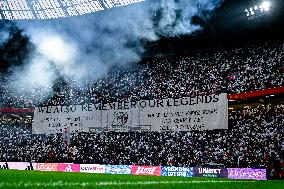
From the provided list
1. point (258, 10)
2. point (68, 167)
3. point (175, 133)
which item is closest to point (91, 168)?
point (68, 167)

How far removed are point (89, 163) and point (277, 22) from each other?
723 inches

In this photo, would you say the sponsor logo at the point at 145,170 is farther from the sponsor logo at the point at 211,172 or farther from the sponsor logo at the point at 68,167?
the sponsor logo at the point at 68,167

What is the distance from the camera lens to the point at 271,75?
26.9 m

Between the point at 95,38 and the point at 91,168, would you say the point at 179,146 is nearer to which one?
the point at 91,168

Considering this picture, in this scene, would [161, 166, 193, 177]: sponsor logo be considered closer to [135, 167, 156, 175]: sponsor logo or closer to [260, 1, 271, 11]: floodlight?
[135, 167, 156, 175]: sponsor logo

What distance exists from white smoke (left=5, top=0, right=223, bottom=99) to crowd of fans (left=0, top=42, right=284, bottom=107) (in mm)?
1065

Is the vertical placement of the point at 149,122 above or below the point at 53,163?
above

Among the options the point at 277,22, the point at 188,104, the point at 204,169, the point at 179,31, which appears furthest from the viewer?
the point at 179,31

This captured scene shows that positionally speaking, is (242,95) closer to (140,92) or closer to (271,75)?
(271,75)

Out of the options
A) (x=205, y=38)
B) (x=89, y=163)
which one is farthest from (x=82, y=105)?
(x=205, y=38)

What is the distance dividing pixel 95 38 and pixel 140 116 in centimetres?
954

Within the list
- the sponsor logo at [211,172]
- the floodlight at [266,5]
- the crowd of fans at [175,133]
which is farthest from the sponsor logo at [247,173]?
the floodlight at [266,5]

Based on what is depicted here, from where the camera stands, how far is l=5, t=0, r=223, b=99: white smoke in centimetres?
2992

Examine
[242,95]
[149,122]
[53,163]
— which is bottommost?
[53,163]
